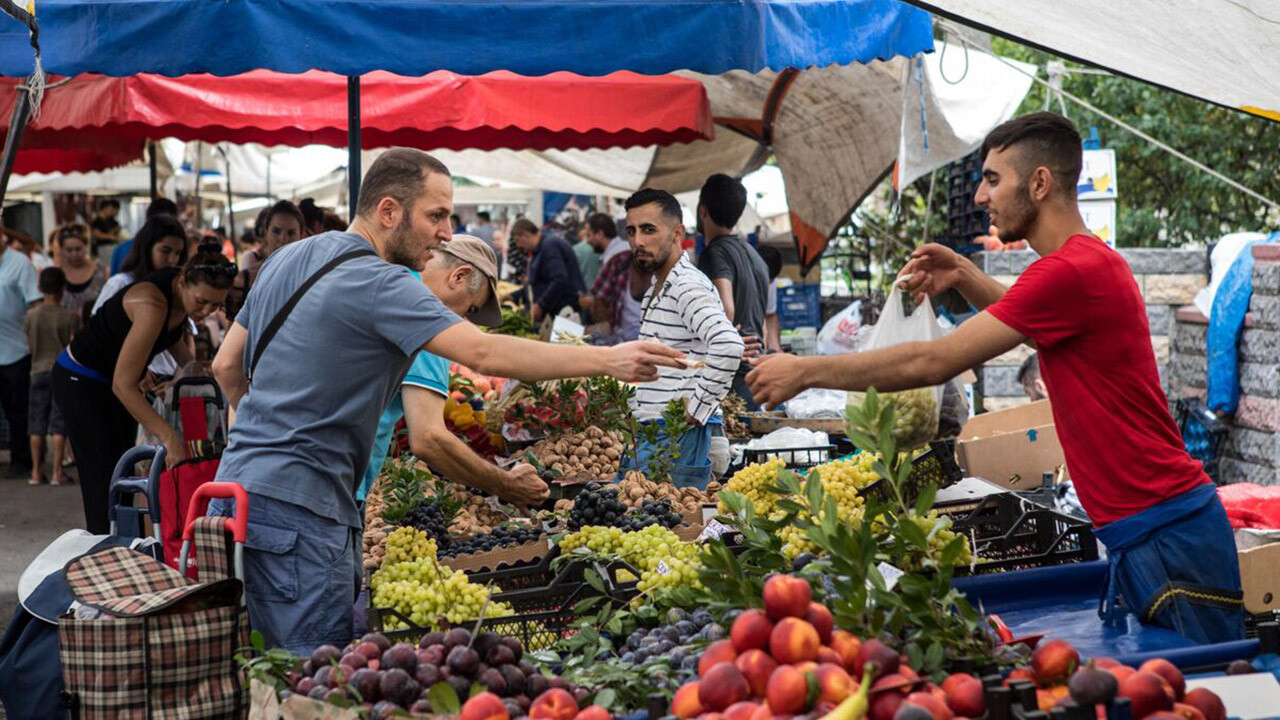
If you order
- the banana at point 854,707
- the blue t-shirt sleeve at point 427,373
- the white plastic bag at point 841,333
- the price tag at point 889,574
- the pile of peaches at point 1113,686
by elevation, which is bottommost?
the pile of peaches at point 1113,686

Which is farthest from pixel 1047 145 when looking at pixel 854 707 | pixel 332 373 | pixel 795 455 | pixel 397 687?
pixel 795 455

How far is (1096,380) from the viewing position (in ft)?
10.3

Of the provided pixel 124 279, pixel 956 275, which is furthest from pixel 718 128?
pixel 956 275

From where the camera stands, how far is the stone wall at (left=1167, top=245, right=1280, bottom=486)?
8.39 meters

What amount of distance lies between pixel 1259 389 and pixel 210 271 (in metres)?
6.69

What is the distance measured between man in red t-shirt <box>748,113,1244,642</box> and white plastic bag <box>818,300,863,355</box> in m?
6.65

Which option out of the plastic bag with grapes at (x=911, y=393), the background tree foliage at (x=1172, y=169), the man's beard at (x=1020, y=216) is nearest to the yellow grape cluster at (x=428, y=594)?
the plastic bag with grapes at (x=911, y=393)

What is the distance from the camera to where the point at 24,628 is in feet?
12.6

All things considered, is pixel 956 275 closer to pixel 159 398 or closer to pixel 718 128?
pixel 159 398

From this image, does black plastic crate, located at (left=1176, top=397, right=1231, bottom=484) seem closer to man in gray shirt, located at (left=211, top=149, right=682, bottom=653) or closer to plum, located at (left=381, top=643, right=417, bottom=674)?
man in gray shirt, located at (left=211, top=149, right=682, bottom=653)

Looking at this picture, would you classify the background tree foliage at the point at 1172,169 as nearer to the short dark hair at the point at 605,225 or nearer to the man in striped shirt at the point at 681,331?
the short dark hair at the point at 605,225

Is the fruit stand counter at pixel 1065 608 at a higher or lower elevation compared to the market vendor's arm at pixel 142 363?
lower

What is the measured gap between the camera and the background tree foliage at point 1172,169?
55.2 feet

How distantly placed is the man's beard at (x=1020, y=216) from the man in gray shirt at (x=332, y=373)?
0.95m
